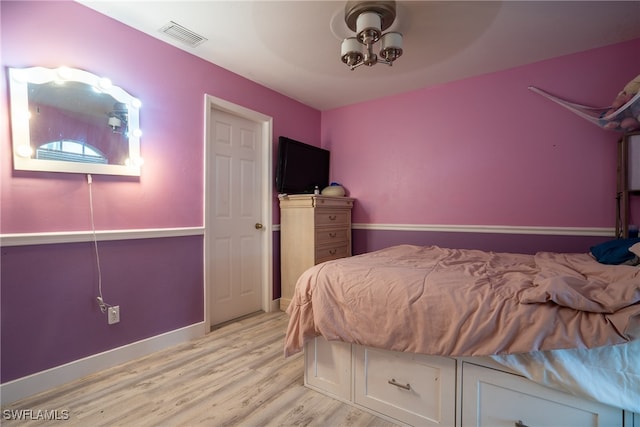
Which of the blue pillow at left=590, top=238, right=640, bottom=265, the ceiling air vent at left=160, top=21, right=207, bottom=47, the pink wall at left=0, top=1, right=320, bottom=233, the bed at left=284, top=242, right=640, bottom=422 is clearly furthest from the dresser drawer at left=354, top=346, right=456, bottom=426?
the ceiling air vent at left=160, top=21, right=207, bottom=47

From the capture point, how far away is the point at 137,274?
2100 mm

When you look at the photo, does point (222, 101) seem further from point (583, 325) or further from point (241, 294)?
point (583, 325)

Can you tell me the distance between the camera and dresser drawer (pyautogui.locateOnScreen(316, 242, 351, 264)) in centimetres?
301

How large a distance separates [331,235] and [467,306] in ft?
6.58

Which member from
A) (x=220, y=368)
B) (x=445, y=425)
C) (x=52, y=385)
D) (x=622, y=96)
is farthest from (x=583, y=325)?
(x=52, y=385)

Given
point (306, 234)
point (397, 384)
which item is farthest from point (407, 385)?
point (306, 234)

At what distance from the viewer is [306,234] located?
2992 millimetres

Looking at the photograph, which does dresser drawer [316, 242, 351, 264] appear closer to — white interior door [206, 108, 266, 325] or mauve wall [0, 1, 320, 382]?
white interior door [206, 108, 266, 325]

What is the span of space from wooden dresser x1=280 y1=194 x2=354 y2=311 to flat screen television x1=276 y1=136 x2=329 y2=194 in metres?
0.20

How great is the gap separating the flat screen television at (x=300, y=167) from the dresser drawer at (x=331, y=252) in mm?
721

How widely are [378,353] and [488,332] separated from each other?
554mm

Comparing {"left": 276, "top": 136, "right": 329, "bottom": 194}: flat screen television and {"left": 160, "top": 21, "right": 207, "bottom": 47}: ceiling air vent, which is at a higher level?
{"left": 160, "top": 21, "right": 207, "bottom": 47}: ceiling air vent

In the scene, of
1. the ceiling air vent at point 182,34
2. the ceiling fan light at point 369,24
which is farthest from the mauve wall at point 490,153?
the ceiling air vent at point 182,34

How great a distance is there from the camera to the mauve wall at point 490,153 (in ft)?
7.68
